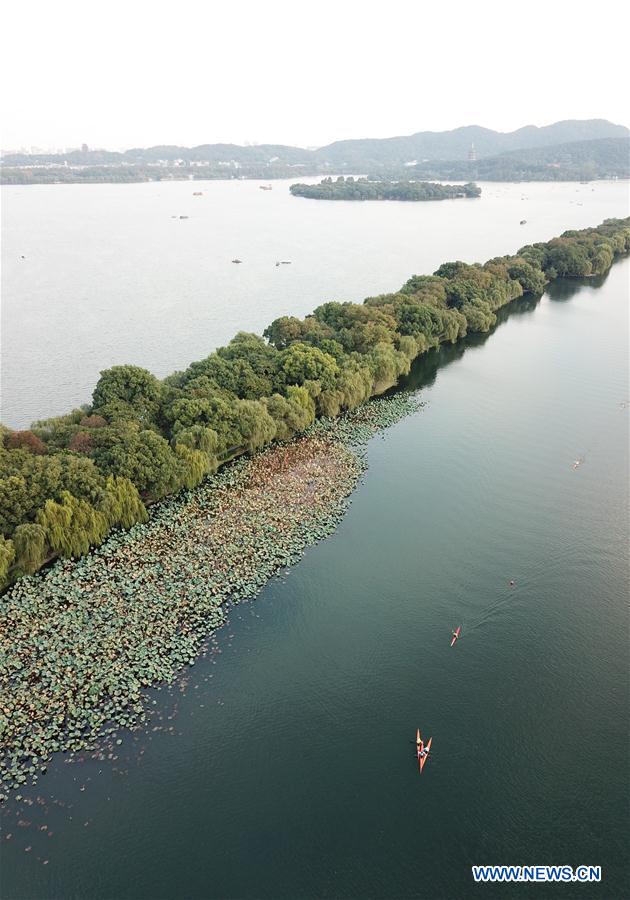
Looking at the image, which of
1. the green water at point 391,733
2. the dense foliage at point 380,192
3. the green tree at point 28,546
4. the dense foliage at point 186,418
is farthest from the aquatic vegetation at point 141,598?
the dense foliage at point 380,192

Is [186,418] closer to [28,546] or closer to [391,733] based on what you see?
[28,546]

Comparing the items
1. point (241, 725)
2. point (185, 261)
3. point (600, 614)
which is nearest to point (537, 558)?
point (600, 614)

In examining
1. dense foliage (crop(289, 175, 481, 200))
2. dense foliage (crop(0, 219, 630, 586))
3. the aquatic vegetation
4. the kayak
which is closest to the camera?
the kayak

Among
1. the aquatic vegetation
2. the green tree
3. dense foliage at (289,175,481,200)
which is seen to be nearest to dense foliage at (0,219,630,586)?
the green tree

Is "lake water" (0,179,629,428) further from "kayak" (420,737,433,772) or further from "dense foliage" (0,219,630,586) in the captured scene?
"kayak" (420,737,433,772)

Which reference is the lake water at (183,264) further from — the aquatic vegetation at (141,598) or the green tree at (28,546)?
the aquatic vegetation at (141,598)

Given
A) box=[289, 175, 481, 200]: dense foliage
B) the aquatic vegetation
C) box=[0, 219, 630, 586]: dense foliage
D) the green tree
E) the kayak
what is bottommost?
the kayak
